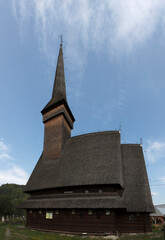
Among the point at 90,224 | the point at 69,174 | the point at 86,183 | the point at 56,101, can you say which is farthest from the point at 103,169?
the point at 56,101

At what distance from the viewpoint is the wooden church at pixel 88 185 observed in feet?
61.7

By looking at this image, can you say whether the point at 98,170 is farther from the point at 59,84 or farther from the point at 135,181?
the point at 59,84

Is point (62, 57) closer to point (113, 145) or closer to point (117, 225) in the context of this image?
point (113, 145)

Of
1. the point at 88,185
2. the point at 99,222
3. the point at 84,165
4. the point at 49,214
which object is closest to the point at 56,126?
the point at 84,165

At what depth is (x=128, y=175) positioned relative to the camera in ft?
72.3

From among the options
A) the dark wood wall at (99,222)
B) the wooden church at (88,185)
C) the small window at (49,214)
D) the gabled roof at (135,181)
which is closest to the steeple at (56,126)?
the wooden church at (88,185)

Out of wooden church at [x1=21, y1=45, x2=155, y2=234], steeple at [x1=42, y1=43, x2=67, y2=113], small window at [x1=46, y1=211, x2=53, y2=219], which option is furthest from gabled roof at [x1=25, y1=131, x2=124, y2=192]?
steeple at [x1=42, y1=43, x2=67, y2=113]

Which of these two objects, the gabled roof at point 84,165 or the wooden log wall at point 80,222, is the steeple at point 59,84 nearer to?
the gabled roof at point 84,165

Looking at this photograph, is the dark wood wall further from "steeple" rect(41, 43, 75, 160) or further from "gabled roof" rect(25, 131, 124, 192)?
"steeple" rect(41, 43, 75, 160)

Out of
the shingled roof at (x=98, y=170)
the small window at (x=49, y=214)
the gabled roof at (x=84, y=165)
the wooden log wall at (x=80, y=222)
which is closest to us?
the wooden log wall at (x=80, y=222)

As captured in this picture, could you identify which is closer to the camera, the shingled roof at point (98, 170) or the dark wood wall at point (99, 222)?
the dark wood wall at point (99, 222)

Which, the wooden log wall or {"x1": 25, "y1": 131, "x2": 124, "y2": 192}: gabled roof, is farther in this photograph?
{"x1": 25, "y1": 131, "x2": 124, "y2": 192}: gabled roof

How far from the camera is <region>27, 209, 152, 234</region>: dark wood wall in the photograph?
18138 mm

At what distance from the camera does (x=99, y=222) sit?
18297 millimetres
